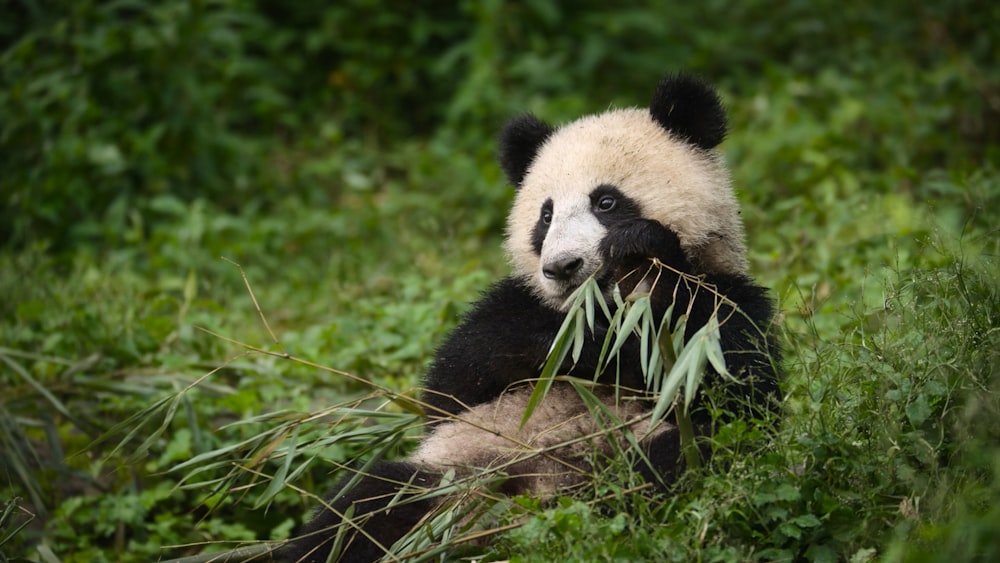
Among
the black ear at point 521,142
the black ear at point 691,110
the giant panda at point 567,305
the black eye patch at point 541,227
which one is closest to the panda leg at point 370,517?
the giant panda at point 567,305

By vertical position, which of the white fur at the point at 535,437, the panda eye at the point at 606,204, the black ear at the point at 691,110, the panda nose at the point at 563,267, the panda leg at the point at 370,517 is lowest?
the panda leg at the point at 370,517

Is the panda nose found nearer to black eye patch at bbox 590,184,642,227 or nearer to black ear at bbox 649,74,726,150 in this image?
black eye patch at bbox 590,184,642,227

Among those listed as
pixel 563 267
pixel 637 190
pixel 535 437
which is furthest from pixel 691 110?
pixel 535 437

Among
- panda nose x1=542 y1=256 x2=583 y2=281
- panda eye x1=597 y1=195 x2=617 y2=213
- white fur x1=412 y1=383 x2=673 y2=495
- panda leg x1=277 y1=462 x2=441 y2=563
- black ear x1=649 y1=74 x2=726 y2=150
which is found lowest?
panda leg x1=277 y1=462 x2=441 y2=563

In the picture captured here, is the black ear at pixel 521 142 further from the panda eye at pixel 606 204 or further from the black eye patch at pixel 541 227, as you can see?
the panda eye at pixel 606 204

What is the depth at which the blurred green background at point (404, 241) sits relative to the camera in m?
2.95

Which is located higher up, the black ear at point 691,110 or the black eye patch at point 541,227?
the black ear at point 691,110

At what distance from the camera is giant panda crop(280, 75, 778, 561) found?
3.30m

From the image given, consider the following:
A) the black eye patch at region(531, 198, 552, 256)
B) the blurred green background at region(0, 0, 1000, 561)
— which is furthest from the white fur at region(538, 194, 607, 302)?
the blurred green background at region(0, 0, 1000, 561)

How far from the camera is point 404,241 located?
7.23m

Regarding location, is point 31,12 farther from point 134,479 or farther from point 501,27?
point 134,479

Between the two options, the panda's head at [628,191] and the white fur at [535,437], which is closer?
the white fur at [535,437]

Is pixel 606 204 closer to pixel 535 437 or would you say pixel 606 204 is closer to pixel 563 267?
pixel 563 267

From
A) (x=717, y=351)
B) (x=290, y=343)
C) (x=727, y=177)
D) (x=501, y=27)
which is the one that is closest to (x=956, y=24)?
(x=501, y=27)
